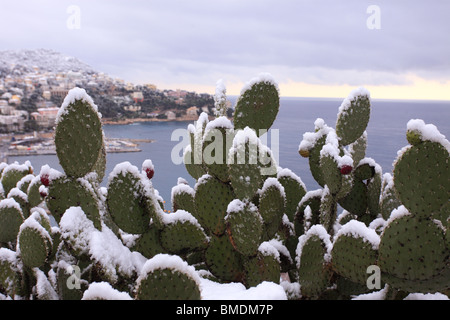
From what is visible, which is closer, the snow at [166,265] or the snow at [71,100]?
the snow at [166,265]

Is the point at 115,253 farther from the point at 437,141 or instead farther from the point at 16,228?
the point at 437,141

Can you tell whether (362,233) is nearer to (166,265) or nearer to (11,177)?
(166,265)

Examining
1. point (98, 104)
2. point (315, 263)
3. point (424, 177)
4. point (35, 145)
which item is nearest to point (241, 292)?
point (315, 263)

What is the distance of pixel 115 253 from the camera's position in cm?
215

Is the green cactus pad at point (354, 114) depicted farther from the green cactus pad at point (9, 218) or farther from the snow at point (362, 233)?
the green cactus pad at point (9, 218)

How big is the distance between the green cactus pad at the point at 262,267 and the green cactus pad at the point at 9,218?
1797mm

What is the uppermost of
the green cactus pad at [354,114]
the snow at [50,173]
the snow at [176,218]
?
the green cactus pad at [354,114]

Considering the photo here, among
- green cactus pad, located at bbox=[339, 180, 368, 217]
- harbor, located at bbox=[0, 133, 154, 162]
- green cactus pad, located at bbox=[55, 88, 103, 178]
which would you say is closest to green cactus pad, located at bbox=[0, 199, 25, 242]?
green cactus pad, located at bbox=[55, 88, 103, 178]

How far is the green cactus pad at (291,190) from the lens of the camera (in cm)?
315

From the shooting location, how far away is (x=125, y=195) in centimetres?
225

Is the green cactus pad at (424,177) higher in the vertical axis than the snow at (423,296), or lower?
higher

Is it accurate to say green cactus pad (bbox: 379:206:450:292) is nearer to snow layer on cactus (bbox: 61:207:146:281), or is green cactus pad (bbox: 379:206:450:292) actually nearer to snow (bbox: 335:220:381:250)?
snow (bbox: 335:220:381:250)

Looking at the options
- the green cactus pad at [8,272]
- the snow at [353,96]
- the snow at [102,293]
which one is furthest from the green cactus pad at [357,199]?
the green cactus pad at [8,272]
